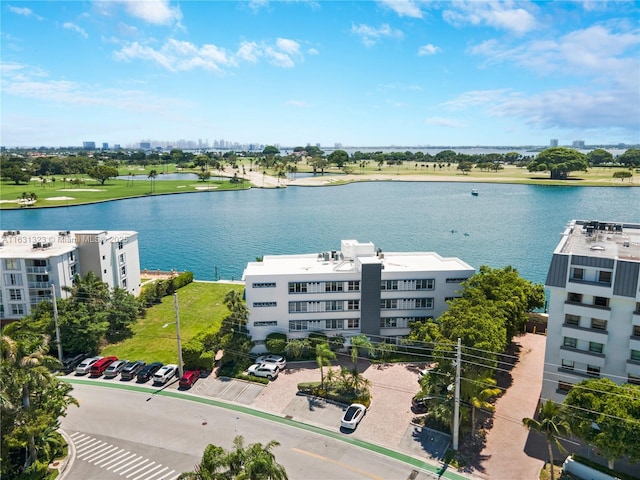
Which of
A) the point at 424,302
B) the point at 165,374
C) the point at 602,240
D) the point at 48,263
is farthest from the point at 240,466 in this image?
the point at 48,263

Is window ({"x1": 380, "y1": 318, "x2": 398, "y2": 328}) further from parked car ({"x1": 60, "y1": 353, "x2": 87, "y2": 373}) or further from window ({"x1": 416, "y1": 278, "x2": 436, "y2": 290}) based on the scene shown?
parked car ({"x1": 60, "y1": 353, "x2": 87, "y2": 373})

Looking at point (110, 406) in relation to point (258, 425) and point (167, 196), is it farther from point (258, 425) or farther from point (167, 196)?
point (167, 196)

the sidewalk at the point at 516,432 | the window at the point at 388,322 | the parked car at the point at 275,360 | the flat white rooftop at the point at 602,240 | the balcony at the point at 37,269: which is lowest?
the sidewalk at the point at 516,432

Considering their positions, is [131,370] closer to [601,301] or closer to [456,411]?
[456,411]

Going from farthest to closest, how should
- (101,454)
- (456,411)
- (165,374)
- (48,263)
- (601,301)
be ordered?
(48,263) < (165,374) < (601,301) < (101,454) < (456,411)

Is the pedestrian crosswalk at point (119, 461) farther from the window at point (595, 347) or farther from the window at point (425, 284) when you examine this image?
the window at point (595, 347)

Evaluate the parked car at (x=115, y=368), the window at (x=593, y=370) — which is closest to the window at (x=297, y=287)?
the parked car at (x=115, y=368)
